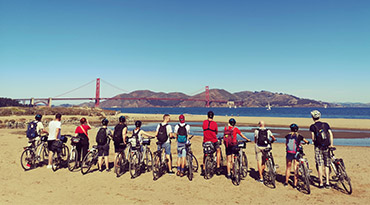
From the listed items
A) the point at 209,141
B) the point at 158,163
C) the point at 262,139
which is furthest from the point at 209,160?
the point at 262,139

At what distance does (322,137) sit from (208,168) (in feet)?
12.7

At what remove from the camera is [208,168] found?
26.6ft

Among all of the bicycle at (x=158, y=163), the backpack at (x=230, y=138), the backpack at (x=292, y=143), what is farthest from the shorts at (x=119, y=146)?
the backpack at (x=292, y=143)

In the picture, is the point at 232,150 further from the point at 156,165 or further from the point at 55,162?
the point at 55,162

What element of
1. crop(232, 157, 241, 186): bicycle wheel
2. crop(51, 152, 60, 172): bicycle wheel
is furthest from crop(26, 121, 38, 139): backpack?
crop(232, 157, 241, 186): bicycle wheel

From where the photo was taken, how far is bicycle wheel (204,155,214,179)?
801cm

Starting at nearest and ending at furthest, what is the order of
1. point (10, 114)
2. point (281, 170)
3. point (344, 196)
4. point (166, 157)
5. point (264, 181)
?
point (344, 196)
point (264, 181)
point (166, 157)
point (281, 170)
point (10, 114)

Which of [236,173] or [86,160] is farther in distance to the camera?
[86,160]

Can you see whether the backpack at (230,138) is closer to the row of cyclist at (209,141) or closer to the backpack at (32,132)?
the row of cyclist at (209,141)

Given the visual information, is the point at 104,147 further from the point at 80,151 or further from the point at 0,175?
the point at 0,175

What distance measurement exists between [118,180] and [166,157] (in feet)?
6.27

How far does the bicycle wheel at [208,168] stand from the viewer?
26.3 feet

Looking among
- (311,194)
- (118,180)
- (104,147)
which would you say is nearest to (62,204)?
(118,180)

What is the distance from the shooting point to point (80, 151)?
354 inches
